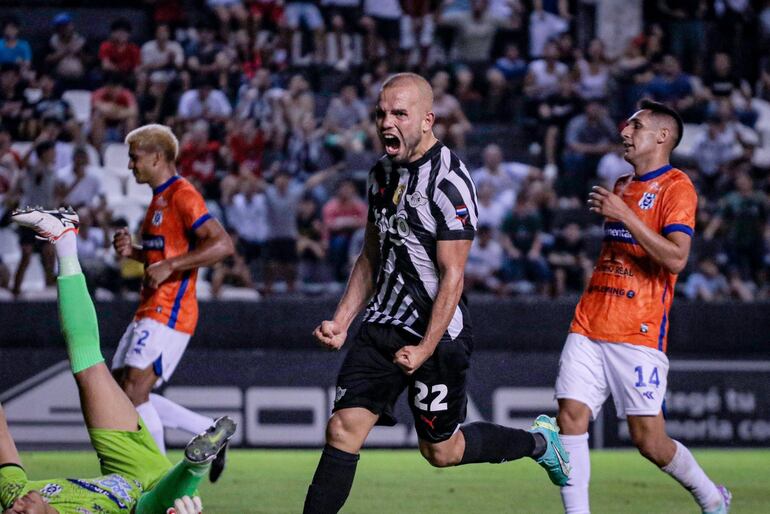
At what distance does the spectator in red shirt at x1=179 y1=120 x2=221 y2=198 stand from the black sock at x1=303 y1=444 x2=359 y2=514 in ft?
31.0

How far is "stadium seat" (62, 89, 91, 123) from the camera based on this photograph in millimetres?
16281

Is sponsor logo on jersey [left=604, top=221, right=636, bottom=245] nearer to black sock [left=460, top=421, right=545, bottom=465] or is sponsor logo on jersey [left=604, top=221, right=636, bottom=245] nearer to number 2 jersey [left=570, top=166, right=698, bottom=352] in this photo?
number 2 jersey [left=570, top=166, right=698, bottom=352]

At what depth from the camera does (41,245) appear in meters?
13.6

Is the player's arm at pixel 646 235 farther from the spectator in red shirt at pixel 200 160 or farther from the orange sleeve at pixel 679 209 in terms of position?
the spectator in red shirt at pixel 200 160

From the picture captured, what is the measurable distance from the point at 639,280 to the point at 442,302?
1.73 m

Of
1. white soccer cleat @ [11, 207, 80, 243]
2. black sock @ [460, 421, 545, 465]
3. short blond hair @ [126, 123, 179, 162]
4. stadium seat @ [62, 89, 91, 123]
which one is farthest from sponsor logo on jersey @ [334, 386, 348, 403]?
stadium seat @ [62, 89, 91, 123]

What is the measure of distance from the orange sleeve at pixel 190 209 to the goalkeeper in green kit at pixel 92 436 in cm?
246

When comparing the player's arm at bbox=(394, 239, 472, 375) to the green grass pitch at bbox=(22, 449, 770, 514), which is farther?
the green grass pitch at bbox=(22, 449, 770, 514)

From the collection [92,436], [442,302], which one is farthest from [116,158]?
[442,302]

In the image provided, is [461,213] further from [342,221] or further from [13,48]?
[13,48]

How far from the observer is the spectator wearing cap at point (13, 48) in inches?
646

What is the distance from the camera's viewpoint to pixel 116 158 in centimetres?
1555

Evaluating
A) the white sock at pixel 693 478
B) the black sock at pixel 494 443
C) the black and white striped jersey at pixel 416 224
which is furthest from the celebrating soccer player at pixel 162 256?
the white sock at pixel 693 478

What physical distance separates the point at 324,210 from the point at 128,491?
29.8 feet
